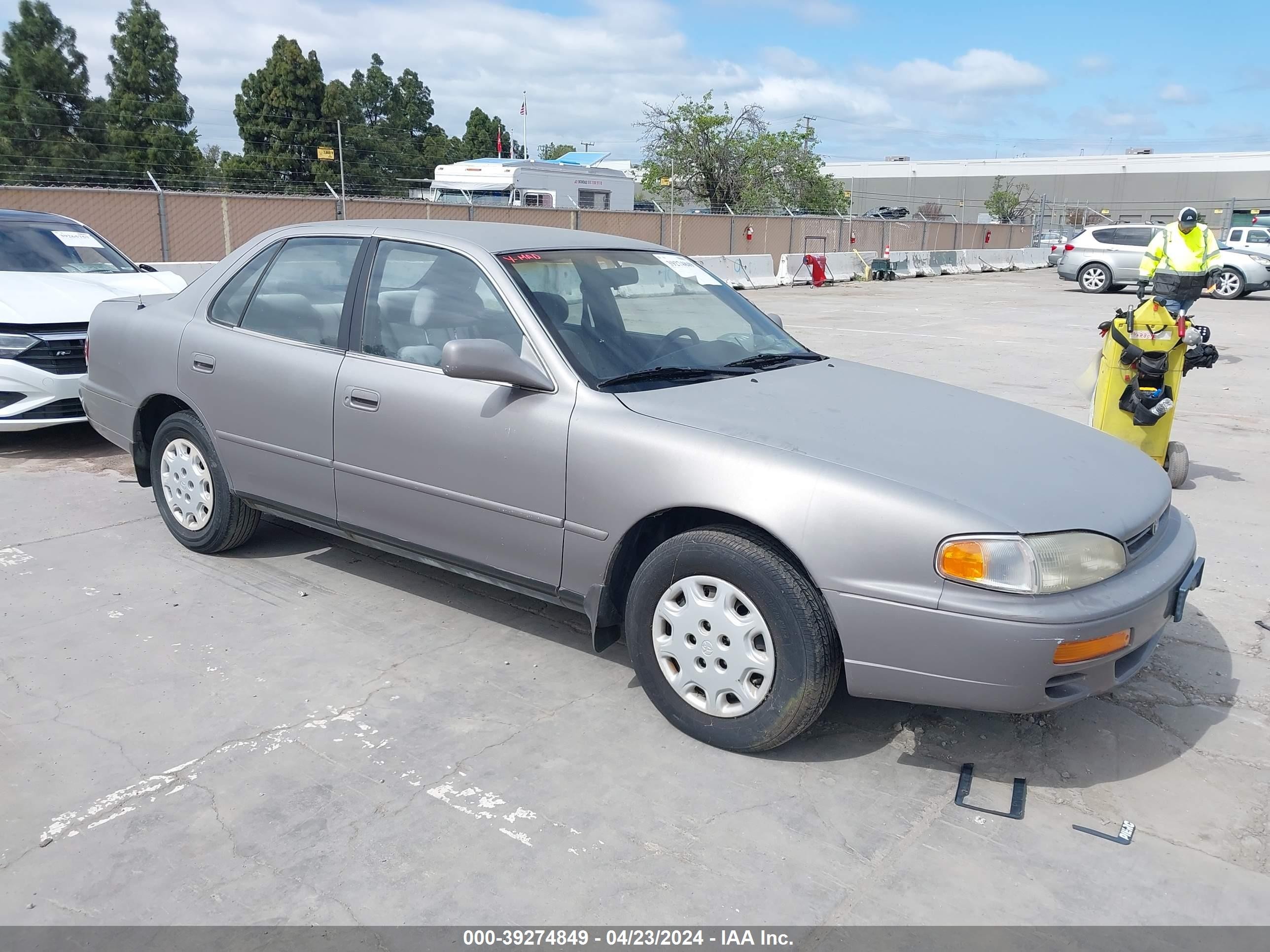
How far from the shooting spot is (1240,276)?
23.2 metres

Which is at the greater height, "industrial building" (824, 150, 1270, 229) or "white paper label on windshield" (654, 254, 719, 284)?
"industrial building" (824, 150, 1270, 229)

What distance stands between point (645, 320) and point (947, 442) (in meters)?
1.33

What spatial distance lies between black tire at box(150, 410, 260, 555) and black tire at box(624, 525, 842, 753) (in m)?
2.39

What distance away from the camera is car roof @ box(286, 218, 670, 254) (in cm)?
421

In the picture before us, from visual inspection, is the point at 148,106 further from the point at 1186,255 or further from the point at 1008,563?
the point at 1008,563

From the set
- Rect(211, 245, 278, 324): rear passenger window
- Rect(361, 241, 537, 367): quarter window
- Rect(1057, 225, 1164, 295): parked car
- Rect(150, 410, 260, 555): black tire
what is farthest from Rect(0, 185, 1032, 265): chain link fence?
Rect(361, 241, 537, 367): quarter window

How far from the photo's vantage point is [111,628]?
4250 mm

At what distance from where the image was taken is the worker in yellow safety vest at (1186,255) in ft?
27.5

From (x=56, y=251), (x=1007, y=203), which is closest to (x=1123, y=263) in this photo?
(x=56, y=251)

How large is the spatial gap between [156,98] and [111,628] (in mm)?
37161

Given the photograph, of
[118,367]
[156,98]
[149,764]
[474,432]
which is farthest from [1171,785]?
[156,98]

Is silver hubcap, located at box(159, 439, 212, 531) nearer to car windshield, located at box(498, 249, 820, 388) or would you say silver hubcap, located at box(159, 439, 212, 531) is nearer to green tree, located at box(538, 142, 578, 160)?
car windshield, located at box(498, 249, 820, 388)

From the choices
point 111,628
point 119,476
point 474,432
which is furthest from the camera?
point 119,476
